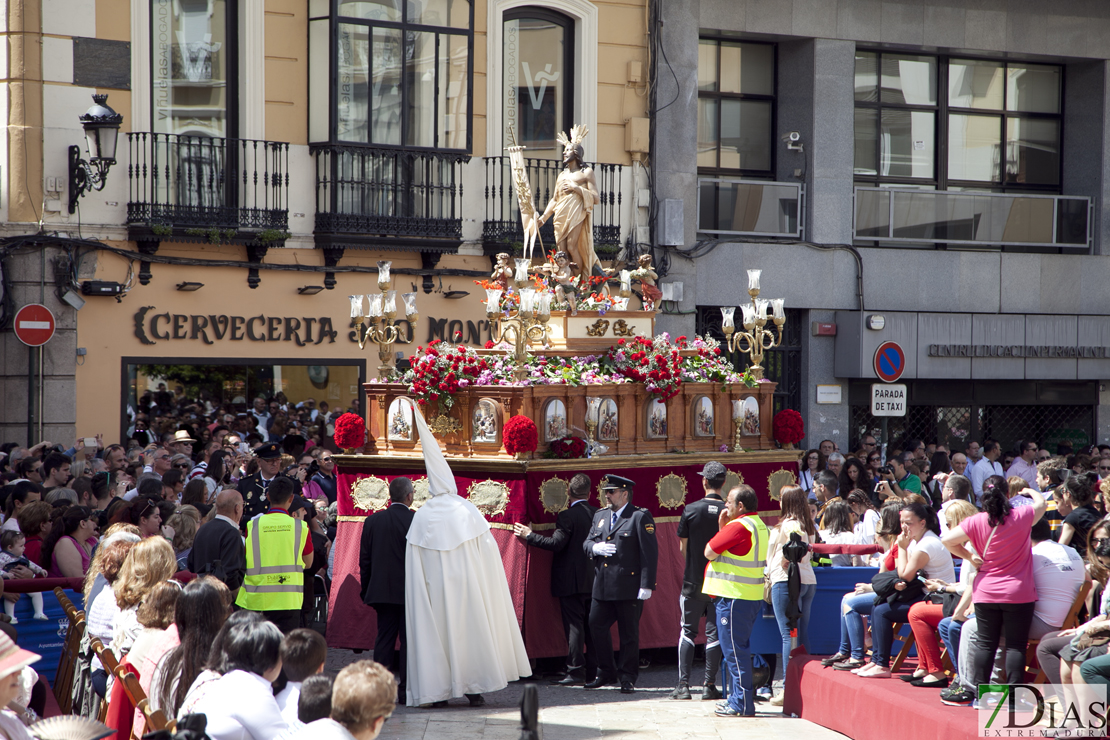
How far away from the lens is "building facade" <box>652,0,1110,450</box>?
61.6ft

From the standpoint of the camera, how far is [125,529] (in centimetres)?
742

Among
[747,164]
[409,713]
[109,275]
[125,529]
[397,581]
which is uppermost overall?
[747,164]

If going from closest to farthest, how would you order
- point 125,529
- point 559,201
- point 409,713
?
point 125,529, point 409,713, point 559,201

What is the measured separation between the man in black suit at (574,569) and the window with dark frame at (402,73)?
7.69 m

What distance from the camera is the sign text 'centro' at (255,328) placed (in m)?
15.2

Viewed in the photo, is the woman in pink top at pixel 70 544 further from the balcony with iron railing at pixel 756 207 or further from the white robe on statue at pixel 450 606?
the balcony with iron railing at pixel 756 207

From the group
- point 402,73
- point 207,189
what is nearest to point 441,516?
point 207,189

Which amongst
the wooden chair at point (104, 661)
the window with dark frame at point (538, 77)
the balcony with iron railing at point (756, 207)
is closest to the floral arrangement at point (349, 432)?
the wooden chair at point (104, 661)

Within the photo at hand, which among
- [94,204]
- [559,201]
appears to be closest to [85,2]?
[94,204]

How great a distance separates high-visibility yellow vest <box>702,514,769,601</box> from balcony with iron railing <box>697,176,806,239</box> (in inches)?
424

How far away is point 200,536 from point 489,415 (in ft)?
9.44

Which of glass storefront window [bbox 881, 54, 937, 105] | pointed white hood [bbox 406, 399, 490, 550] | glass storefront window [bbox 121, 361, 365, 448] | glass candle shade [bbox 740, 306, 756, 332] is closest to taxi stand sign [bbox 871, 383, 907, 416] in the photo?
glass storefront window [bbox 881, 54, 937, 105]

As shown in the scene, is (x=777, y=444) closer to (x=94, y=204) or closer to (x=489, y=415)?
(x=489, y=415)

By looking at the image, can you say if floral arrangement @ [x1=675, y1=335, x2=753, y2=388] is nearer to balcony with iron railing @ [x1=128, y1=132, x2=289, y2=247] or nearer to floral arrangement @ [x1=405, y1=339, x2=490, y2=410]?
floral arrangement @ [x1=405, y1=339, x2=490, y2=410]
